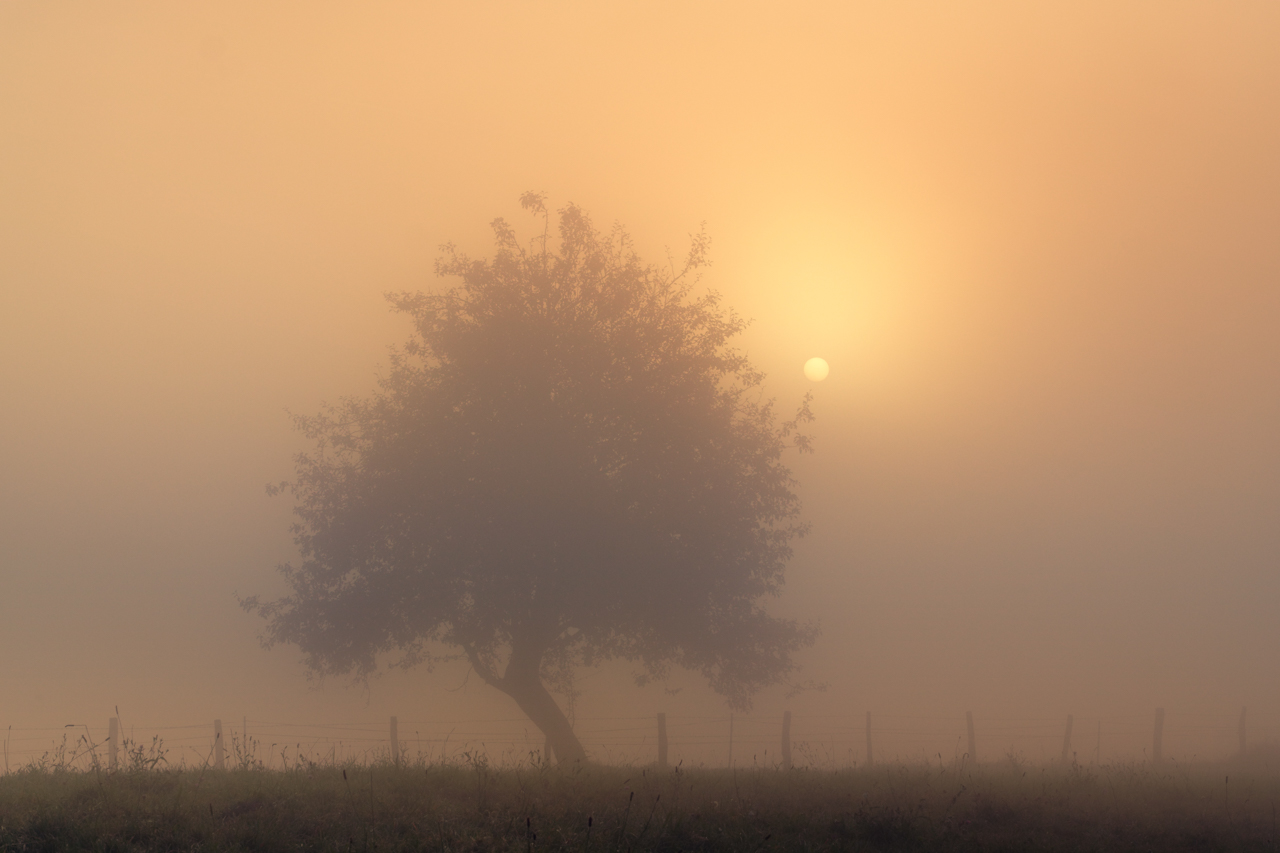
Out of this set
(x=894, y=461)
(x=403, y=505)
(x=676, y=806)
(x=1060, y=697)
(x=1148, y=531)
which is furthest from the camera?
(x=894, y=461)

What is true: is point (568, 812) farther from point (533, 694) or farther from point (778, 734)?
point (778, 734)

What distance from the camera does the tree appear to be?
20.2 meters

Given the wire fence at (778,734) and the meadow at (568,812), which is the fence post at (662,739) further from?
the wire fence at (778,734)

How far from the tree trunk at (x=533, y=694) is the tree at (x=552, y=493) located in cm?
6

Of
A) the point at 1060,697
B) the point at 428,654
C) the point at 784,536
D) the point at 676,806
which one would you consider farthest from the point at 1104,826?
the point at 1060,697

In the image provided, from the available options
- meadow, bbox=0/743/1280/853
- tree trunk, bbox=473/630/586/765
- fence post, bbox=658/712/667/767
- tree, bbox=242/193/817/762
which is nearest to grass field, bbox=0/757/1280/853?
meadow, bbox=0/743/1280/853

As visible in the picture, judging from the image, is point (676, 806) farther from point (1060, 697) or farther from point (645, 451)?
point (1060, 697)

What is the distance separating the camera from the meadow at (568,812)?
1015 centimetres

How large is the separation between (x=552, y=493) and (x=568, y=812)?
378 inches

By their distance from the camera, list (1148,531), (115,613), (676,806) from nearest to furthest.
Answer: (676,806)
(115,613)
(1148,531)

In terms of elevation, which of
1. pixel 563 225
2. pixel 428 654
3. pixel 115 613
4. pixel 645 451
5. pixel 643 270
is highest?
pixel 563 225

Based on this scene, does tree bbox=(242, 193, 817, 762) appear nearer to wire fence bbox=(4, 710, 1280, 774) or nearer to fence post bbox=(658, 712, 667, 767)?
fence post bbox=(658, 712, 667, 767)

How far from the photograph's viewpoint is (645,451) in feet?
69.1

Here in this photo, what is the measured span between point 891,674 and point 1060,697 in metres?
13.7
